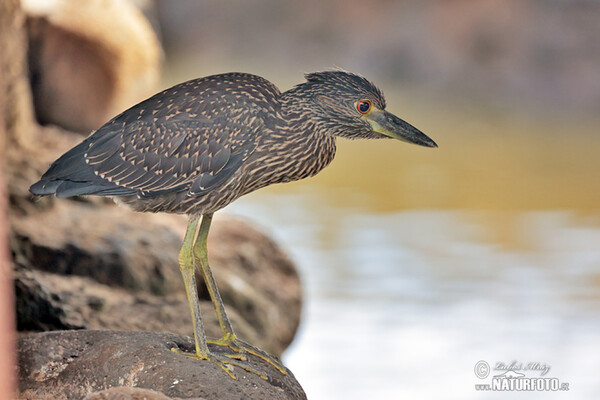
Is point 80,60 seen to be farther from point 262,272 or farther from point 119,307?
point 119,307

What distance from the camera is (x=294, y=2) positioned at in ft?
56.7

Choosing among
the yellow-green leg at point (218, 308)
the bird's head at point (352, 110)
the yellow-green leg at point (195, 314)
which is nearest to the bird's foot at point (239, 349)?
the yellow-green leg at point (218, 308)

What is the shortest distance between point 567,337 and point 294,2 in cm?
1186

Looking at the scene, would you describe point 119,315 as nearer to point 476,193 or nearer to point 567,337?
point 567,337

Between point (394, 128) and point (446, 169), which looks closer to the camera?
point (394, 128)

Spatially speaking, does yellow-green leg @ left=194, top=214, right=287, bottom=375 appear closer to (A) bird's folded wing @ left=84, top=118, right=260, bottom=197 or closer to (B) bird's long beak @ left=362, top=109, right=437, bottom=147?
(A) bird's folded wing @ left=84, top=118, right=260, bottom=197

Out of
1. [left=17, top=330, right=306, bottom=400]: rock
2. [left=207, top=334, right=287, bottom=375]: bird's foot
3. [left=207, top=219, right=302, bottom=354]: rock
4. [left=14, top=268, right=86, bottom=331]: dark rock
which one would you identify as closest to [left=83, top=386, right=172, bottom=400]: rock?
[left=17, top=330, right=306, bottom=400]: rock

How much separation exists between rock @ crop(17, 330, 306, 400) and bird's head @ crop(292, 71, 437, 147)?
82 centimetres

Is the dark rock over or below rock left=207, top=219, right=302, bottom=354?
below

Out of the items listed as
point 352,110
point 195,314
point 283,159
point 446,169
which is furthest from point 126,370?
point 446,169

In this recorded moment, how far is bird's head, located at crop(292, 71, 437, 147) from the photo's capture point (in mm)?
3025

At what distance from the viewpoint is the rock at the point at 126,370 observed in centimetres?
287

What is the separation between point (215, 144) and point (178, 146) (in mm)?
124

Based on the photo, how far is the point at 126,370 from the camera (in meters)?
2.94
